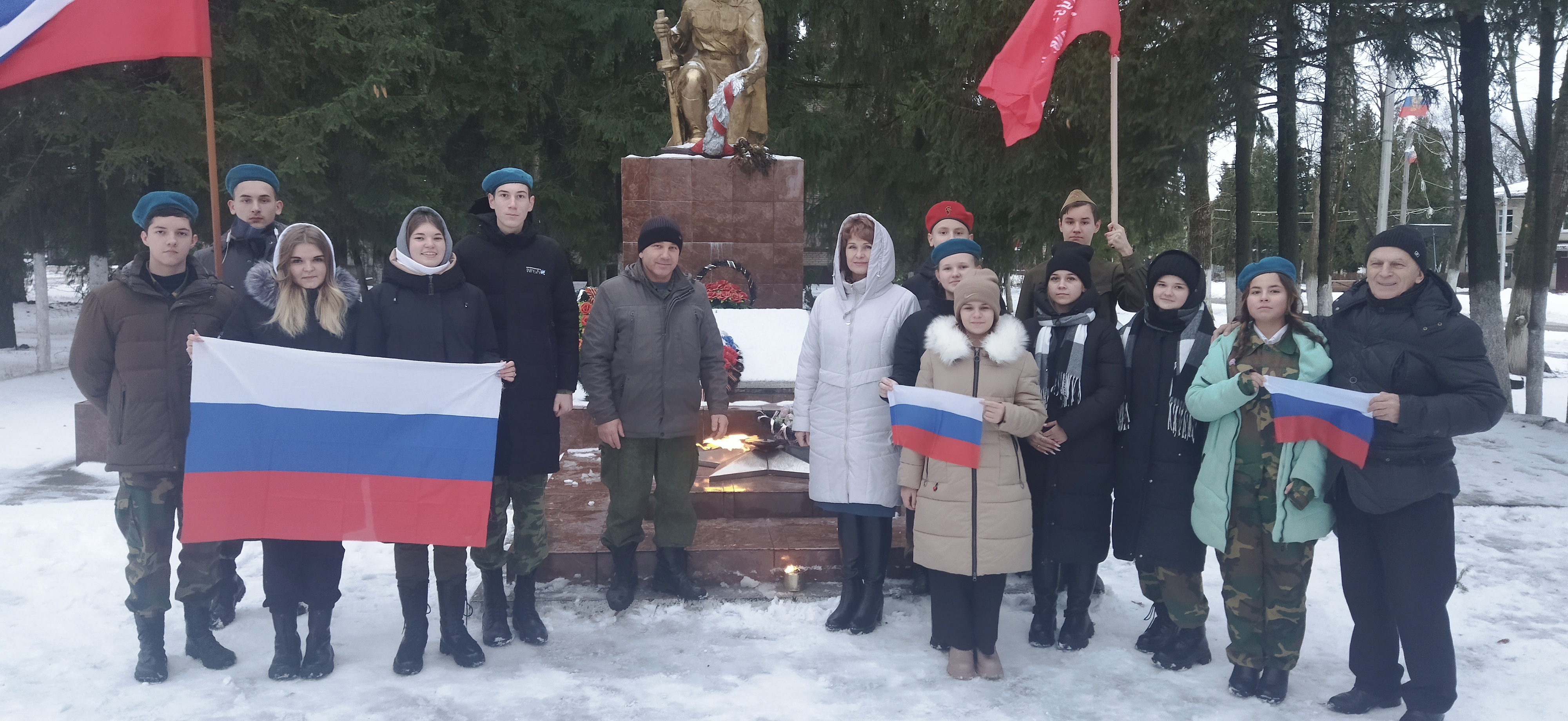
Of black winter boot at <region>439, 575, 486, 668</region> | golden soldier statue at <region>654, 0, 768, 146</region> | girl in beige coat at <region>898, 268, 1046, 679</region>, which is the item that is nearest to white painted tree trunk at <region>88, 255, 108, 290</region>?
golden soldier statue at <region>654, 0, 768, 146</region>

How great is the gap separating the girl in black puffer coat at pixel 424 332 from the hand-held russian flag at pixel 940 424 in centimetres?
151

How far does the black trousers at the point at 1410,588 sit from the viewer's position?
3066mm

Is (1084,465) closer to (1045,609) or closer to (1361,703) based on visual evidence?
(1045,609)

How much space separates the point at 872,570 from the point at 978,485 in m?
0.80

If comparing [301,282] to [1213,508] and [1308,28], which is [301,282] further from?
[1308,28]

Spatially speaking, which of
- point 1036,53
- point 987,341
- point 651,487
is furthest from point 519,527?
point 1036,53

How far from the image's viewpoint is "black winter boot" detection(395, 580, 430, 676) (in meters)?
3.55

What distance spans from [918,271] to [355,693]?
Result: 287 centimetres

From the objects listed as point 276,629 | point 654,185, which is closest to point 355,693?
point 276,629

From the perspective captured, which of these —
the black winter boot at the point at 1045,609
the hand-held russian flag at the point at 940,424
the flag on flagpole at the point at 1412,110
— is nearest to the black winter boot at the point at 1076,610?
the black winter boot at the point at 1045,609

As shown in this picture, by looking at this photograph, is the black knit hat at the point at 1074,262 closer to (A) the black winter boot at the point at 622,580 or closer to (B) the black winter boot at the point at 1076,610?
(B) the black winter boot at the point at 1076,610

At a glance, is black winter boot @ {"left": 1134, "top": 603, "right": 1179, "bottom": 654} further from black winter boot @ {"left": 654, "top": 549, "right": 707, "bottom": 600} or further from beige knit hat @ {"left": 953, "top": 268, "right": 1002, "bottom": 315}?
black winter boot @ {"left": 654, "top": 549, "right": 707, "bottom": 600}

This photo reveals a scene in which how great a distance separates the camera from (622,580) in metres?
4.24

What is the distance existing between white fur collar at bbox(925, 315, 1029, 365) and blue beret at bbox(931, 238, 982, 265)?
0.46 m
